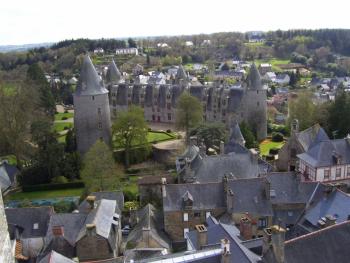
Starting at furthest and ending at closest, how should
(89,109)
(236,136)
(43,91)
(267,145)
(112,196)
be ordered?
(43,91)
(267,145)
(89,109)
(236,136)
(112,196)

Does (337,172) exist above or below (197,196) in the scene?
below

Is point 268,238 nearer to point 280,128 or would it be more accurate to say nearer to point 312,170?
point 312,170

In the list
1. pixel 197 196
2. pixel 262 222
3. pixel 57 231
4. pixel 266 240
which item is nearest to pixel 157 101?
pixel 197 196

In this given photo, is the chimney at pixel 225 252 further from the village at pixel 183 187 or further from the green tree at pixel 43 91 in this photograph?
the green tree at pixel 43 91

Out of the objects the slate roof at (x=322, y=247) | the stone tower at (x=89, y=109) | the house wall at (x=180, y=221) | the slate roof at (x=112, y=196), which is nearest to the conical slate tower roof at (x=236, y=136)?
the stone tower at (x=89, y=109)

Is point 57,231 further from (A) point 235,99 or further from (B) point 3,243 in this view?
(A) point 235,99

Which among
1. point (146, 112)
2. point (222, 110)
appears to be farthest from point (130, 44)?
point (222, 110)
